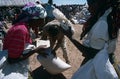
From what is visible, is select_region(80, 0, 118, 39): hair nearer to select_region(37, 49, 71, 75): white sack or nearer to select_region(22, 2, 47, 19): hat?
select_region(22, 2, 47, 19): hat

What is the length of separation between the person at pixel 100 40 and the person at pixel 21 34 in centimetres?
56

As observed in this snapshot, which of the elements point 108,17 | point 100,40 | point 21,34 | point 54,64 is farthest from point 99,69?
point 54,64

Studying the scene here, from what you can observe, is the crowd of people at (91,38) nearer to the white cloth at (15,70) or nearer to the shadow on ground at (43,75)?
the white cloth at (15,70)

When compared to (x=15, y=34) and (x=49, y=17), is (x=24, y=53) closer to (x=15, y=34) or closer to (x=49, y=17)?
(x=15, y=34)

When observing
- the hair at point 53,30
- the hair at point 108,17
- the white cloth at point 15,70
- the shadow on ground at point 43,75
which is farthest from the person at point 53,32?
the hair at point 108,17

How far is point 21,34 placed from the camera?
400 cm

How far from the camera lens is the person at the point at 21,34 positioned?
4004 mm

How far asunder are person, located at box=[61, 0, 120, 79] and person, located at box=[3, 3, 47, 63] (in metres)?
0.56

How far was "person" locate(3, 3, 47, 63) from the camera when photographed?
4.00 meters

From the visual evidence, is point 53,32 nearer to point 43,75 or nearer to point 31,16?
point 43,75

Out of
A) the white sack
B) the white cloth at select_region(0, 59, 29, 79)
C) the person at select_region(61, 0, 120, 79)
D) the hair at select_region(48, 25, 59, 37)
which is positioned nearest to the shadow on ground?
the white sack

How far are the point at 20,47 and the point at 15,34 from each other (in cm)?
15

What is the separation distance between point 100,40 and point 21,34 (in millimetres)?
851

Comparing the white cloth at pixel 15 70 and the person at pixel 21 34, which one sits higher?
the person at pixel 21 34
